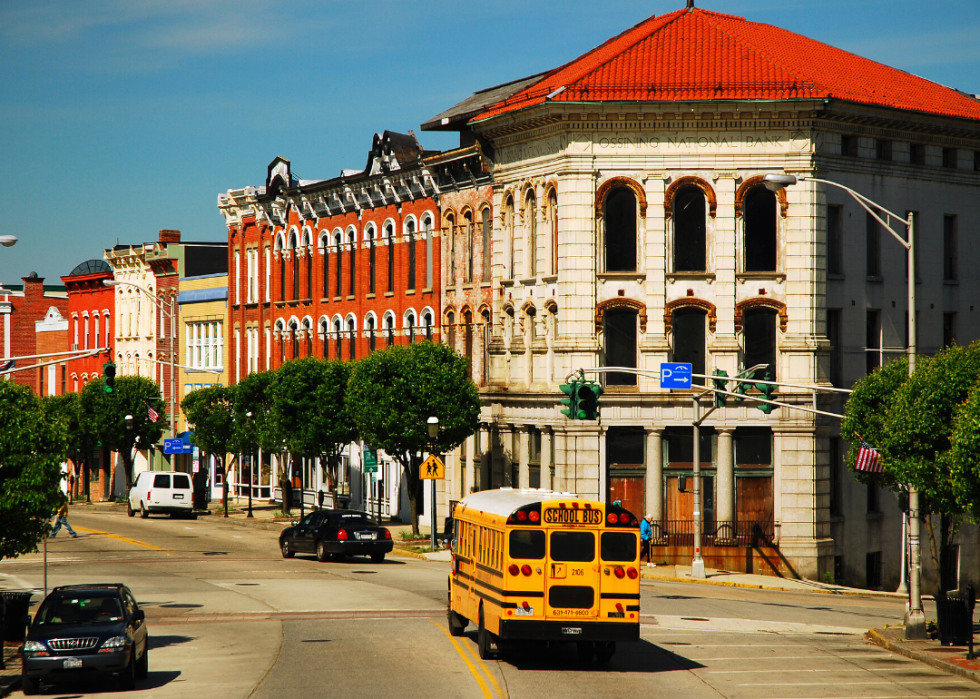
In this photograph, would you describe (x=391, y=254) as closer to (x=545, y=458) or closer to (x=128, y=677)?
(x=545, y=458)

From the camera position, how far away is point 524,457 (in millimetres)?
47938

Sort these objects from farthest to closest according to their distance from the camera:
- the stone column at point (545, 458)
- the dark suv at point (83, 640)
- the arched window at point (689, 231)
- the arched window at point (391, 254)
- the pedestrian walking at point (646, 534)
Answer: the arched window at point (391, 254) < the stone column at point (545, 458) < the arched window at point (689, 231) < the pedestrian walking at point (646, 534) < the dark suv at point (83, 640)

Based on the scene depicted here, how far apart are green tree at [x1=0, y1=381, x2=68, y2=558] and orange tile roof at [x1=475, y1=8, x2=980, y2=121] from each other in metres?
25.1

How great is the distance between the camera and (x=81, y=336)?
95.1 meters

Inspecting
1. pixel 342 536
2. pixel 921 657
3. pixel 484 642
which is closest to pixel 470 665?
pixel 484 642

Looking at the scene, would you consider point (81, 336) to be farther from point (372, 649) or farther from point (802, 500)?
point (372, 649)

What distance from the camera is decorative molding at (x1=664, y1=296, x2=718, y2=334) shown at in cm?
4384

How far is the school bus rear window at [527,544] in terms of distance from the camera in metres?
21.3

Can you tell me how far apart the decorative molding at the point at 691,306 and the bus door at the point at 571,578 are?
23342 mm

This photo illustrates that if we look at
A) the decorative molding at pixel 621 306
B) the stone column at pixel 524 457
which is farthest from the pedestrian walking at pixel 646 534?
the decorative molding at pixel 621 306

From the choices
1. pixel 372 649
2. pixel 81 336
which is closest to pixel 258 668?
pixel 372 649

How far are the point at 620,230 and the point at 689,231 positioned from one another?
2.45 meters

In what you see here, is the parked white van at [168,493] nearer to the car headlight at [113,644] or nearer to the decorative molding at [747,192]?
the decorative molding at [747,192]

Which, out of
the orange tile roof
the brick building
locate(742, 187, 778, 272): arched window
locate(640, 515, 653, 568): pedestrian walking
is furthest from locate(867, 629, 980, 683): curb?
the orange tile roof
